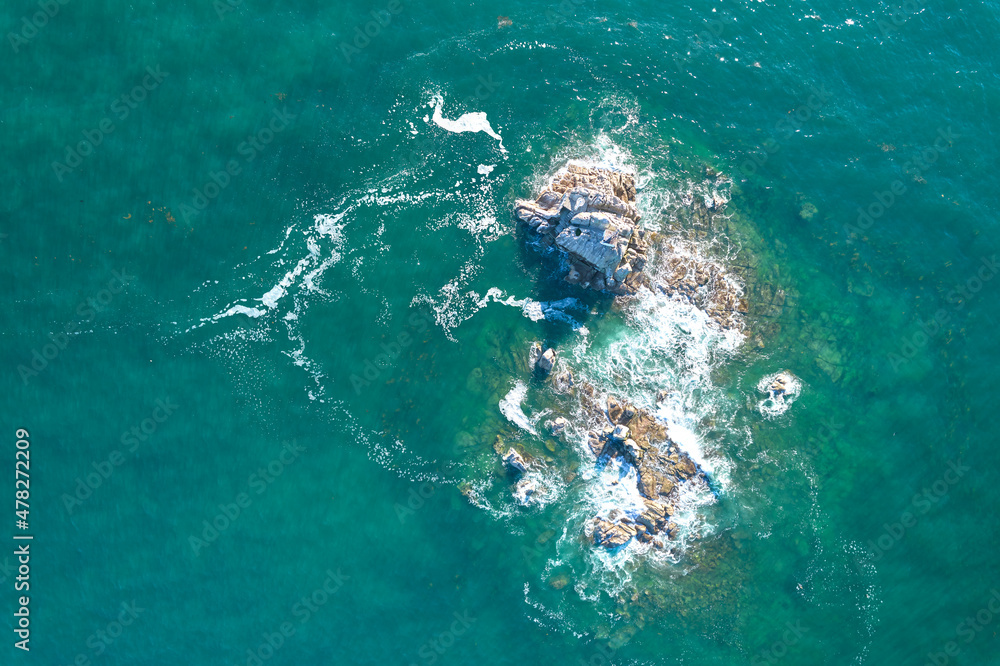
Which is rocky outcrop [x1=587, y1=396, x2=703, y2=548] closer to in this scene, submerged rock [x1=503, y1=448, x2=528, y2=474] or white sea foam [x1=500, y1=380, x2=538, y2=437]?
white sea foam [x1=500, y1=380, x2=538, y2=437]

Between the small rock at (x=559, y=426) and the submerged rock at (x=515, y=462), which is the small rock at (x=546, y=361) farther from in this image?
the submerged rock at (x=515, y=462)

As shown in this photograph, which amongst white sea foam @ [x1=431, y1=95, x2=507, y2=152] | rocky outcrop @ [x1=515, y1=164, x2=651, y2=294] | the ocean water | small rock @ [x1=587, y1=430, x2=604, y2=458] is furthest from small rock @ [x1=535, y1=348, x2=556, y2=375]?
white sea foam @ [x1=431, y1=95, x2=507, y2=152]

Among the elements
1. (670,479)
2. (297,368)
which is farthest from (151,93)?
(670,479)

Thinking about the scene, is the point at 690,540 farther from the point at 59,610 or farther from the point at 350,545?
the point at 59,610

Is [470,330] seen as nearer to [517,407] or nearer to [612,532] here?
[517,407]

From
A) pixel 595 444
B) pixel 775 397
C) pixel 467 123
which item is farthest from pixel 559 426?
pixel 467 123

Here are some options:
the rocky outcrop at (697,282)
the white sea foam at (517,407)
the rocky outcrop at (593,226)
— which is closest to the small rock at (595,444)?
the white sea foam at (517,407)
